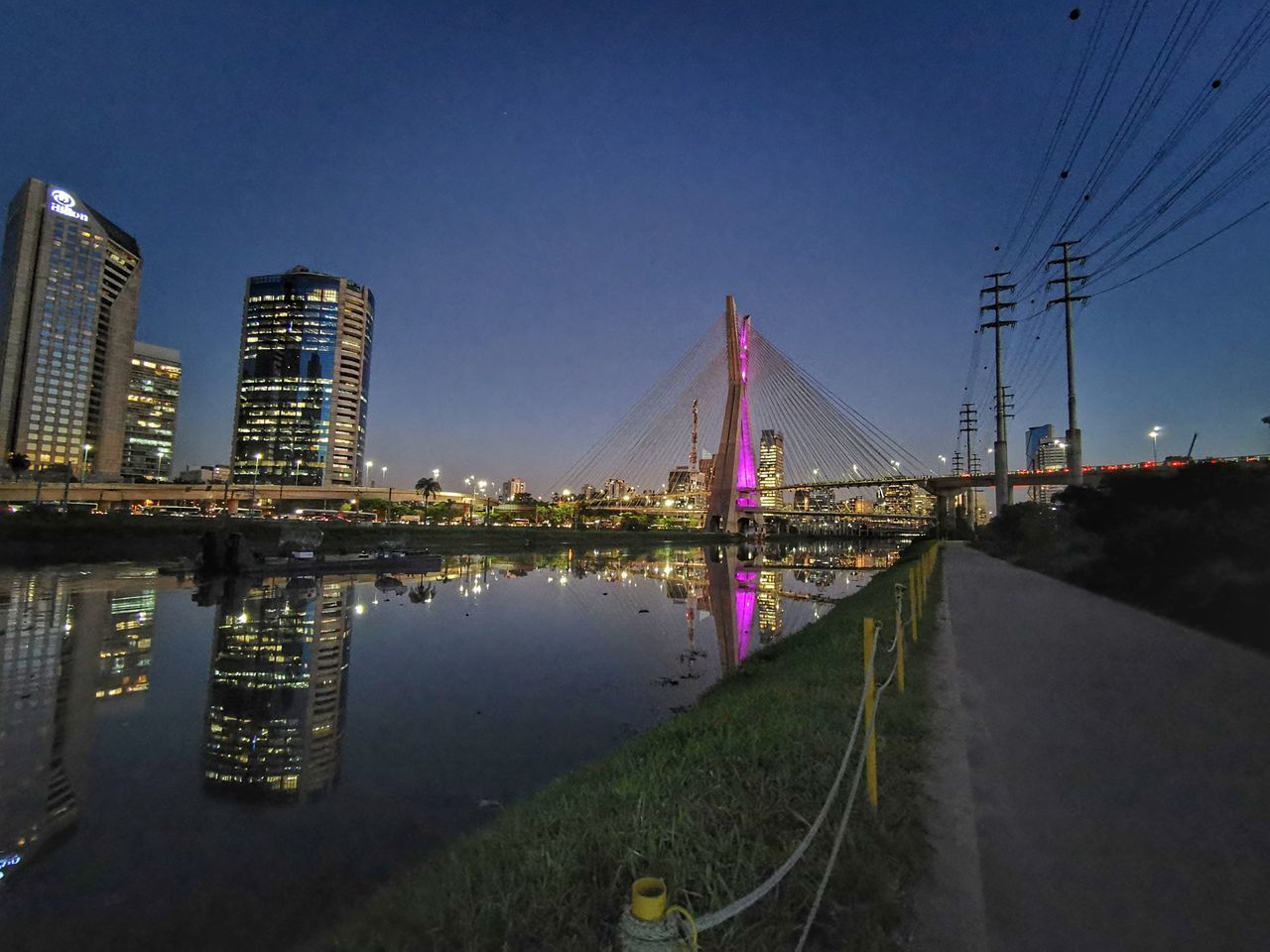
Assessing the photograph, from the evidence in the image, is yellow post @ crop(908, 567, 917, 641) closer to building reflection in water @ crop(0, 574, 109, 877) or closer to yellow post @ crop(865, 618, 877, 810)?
yellow post @ crop(865, 618, 877, 810)

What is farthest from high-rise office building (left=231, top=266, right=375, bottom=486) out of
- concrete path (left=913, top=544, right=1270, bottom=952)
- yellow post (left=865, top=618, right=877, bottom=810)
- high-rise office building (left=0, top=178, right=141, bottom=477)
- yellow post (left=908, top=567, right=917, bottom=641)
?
yellow post (left=865, top=618, right=877, bottom=810)

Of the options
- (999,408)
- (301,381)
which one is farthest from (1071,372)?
(301,381)

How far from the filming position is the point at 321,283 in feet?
554

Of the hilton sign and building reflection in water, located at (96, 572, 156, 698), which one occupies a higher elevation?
the hilton sign

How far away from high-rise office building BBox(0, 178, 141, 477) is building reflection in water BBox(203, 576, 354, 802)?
15197cm

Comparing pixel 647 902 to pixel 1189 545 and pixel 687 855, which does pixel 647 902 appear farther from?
pixel 1189 545

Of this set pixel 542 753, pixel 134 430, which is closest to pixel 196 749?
pixel 542 753

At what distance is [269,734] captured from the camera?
9352 millimetres

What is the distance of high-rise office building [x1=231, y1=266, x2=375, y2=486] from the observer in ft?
525

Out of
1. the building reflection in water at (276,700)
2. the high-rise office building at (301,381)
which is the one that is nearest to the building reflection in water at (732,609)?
the building reflection in water at (276,700)

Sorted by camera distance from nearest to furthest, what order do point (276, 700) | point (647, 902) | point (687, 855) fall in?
1. point (647, 902)
2. point (687, 855)
3. point (276, 700)

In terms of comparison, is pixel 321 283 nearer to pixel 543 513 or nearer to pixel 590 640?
pixel 543 513

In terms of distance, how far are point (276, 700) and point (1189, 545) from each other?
20369 millimetres

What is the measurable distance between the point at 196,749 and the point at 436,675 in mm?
4935
